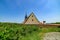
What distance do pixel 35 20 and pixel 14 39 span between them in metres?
34.6

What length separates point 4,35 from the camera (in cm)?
852

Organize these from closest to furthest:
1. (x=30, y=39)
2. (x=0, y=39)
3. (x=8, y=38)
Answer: (x=0, y=39), (x=8, y=38), (x=30, y=39)

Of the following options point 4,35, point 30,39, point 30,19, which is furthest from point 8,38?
point 30,19

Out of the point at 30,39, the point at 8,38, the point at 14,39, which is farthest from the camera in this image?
the point at 30,39

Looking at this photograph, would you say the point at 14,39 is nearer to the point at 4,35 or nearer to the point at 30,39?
the point at 4,35

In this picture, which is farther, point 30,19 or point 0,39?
point 30,19

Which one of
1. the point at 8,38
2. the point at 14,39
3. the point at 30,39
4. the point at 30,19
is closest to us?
the point at 8,38

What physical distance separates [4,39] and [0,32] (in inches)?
17.6

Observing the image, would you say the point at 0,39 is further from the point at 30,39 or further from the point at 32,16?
the point at 32,16

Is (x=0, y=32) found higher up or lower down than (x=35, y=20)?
lower down

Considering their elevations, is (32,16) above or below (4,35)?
above

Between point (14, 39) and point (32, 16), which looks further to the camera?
point (32, 16)

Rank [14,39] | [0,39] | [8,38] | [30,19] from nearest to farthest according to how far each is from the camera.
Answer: [0,39] < [8,38] < [14,39] < [30,19]

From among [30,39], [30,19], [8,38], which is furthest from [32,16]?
[8,38]
